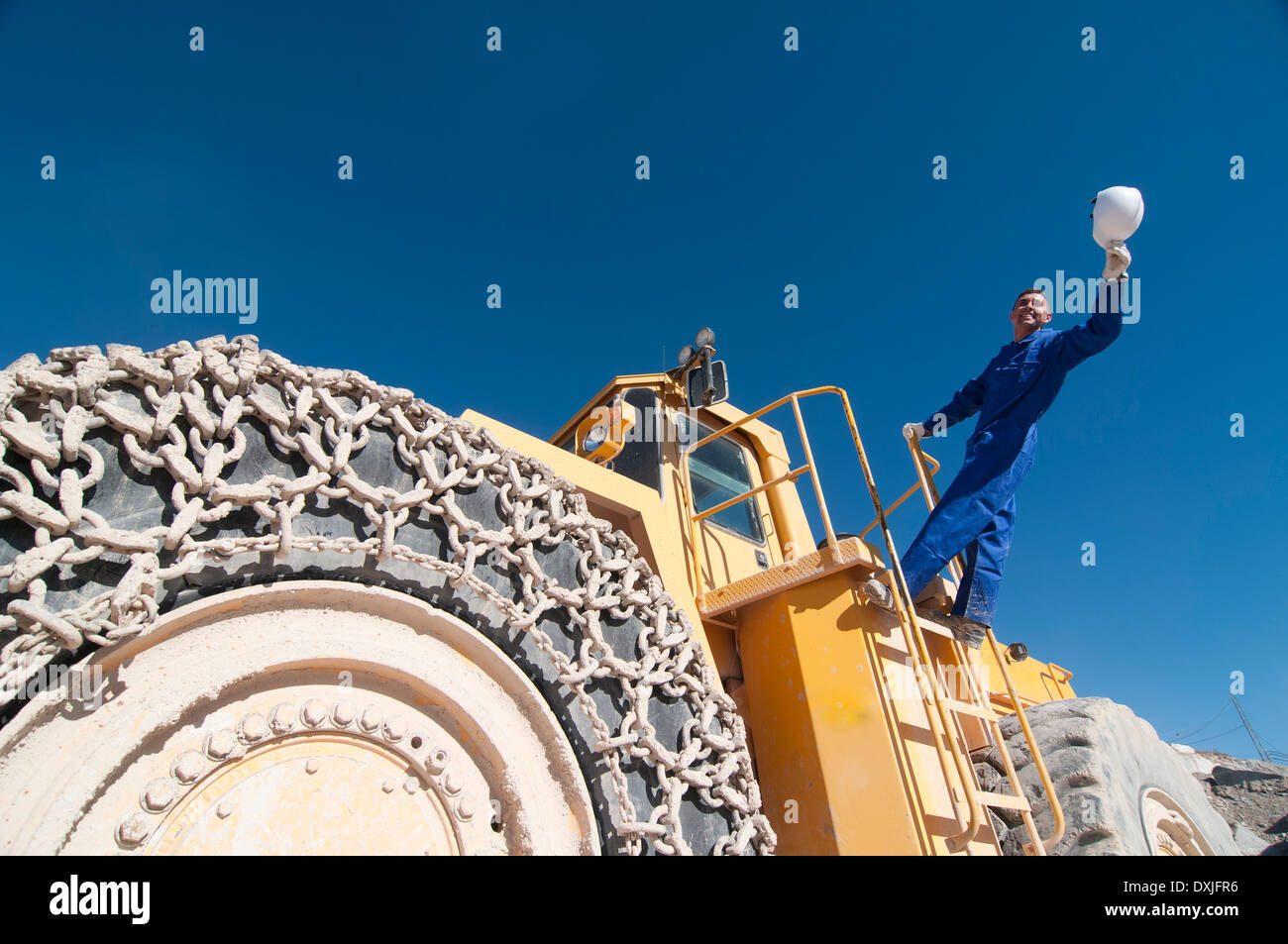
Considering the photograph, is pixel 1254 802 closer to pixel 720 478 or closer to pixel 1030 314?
pixel 1030 314

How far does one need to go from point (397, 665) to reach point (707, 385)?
3179mm

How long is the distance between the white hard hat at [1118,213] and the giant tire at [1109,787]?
2.21m

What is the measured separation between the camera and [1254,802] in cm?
611

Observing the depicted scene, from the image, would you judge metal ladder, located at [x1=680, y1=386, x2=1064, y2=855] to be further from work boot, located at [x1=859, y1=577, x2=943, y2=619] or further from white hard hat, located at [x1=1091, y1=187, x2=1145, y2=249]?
white hard hat, located at [x1=1091, y1=187, x2=1145, y2=249]

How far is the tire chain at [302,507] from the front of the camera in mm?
Answer: 1444

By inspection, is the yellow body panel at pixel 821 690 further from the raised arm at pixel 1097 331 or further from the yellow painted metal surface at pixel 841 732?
the raised arm at pixel 1097 331

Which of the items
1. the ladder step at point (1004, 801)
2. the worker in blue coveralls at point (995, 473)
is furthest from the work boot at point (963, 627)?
the ladder step at point (1004, 801)

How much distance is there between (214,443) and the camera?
1705mm

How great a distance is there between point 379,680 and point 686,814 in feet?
3.33

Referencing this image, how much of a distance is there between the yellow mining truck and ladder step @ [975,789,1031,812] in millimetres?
11

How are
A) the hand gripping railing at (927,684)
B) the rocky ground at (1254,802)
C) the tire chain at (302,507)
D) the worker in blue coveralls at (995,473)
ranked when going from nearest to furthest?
1. the tire chain at (302,507)
2. the hand gripping railing at (927,684)
3. the worker in blue coveralls at (995,473)
4. the rocky ground at (1254,802)

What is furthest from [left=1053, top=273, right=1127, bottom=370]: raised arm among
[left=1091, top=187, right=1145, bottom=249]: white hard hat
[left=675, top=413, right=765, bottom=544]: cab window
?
[left=675, top=413, right=765, bottom=544]: cab window
